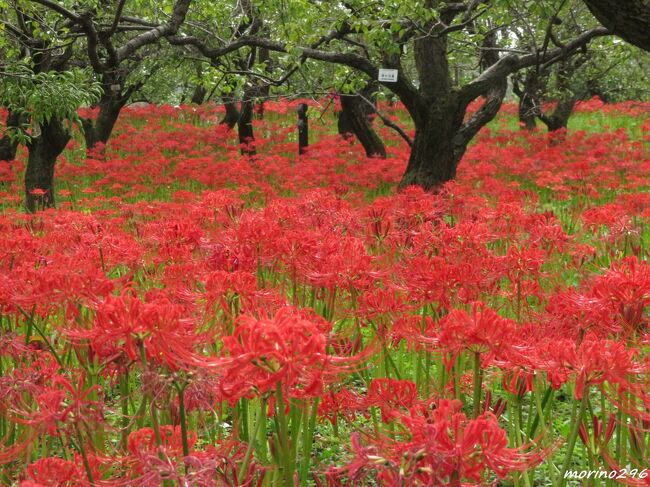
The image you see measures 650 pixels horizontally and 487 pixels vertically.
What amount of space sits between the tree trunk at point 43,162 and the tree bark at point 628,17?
7.00 m

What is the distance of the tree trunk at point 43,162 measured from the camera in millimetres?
9430

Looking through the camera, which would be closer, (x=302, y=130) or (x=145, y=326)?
(x=145, y=326)

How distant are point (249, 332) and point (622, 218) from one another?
4003mm

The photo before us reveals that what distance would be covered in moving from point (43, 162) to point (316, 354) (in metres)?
9.24

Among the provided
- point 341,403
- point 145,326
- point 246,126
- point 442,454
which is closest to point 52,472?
point 145,326

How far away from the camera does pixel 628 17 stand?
15.1ft

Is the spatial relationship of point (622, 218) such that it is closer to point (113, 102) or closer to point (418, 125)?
point (418, 125)

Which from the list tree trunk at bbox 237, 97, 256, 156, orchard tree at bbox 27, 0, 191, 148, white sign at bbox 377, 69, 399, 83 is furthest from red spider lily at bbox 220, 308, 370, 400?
tree trunk at bbox 237, 97, 256, 156

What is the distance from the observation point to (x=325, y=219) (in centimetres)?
404

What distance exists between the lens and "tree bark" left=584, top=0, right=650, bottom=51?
4.50m

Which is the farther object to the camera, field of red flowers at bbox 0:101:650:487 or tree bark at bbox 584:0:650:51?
tree bark at bbox 584:0:650:51

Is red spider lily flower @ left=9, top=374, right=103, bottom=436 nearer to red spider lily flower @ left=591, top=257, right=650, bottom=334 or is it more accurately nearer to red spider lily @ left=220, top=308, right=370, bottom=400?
red spider lily @ left=220, top=308, right=370, bottom=400

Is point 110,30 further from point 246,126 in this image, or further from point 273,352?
point 246,126

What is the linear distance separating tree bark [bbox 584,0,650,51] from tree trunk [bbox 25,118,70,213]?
700cm
